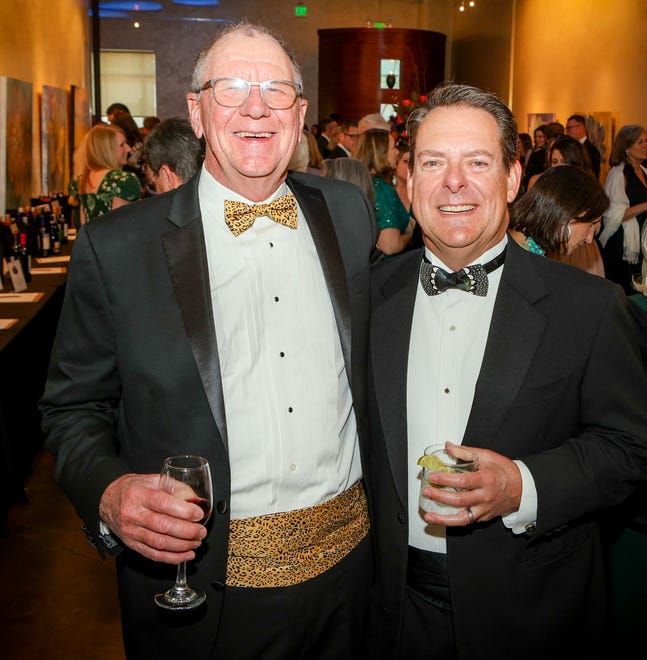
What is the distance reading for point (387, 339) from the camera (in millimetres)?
1834

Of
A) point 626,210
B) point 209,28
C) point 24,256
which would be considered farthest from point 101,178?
point 209,28

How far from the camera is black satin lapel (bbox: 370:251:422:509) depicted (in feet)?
5.71

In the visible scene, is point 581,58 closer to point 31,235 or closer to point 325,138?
point 325,138

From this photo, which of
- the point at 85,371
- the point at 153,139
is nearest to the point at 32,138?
the point at 153,139

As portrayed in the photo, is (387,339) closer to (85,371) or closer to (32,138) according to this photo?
(85,371)

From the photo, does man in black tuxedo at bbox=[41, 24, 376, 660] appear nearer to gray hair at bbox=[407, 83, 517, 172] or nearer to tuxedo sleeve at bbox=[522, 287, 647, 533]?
gray hair at bbox=[407, 83, 517, 172]

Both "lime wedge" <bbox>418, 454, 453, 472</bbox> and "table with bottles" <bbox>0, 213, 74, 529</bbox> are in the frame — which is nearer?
"lime wedge" <bbox>418, 454, 453, 472</bbox>

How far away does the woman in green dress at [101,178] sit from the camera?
5578 mm

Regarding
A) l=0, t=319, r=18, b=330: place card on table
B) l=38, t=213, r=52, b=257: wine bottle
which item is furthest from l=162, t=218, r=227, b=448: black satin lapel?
l=38, t=213, r=52, b=257: wine bottle

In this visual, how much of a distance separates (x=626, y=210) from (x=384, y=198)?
6.79 feet

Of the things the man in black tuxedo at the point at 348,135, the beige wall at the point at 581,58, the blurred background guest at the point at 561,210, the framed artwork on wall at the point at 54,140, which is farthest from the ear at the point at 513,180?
the beige wall at the point at 581,58

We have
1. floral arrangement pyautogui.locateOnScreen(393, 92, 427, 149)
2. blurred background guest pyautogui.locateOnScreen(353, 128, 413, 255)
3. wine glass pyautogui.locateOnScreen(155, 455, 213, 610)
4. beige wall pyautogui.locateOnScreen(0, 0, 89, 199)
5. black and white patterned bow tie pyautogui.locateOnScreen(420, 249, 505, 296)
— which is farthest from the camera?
floral arrangement pyautogui.locateOnScreen(393, 92, 427, 149)

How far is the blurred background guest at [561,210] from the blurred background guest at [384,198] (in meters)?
1.80

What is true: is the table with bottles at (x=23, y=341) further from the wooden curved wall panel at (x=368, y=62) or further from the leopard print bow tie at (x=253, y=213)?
the wooden curved wall panel at (x=368, y=62)
